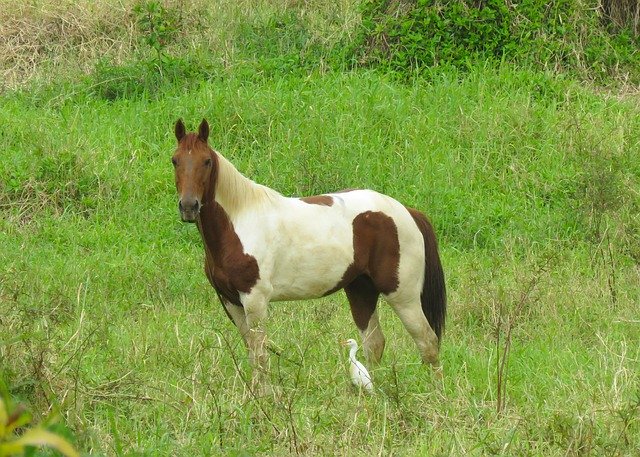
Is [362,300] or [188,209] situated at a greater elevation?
[188,209]

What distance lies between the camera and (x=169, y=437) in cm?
457

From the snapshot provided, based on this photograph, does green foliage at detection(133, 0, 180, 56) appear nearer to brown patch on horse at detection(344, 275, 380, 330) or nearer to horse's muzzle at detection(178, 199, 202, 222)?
brown patch on horse at detection(344, 275, 380, 330)

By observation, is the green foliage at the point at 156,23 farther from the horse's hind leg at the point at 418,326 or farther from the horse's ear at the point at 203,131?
the horse's hind leg at the point at 418,326

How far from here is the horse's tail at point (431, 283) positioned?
6266 mm

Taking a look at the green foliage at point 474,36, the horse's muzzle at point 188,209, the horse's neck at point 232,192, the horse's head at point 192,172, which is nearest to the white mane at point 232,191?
the horse's neck at point 232,192

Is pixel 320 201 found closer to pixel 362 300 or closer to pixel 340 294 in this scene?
pixel 362 300

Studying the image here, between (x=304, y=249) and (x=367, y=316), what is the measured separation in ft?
1.99

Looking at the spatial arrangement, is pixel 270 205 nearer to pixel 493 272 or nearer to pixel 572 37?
pixel 493 272

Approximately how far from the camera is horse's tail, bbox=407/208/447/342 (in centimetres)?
627

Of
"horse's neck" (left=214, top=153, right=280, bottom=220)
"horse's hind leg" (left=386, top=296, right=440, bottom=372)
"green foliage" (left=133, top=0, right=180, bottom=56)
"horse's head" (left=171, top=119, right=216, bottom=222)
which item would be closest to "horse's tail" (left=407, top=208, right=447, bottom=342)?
"horse's hind leg" (left=386, top=296, right=440, bottom=372)

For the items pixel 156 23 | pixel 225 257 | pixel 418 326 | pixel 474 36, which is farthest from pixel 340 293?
pixel 156 23

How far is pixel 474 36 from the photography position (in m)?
10.8

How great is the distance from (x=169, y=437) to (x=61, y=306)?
2.47m

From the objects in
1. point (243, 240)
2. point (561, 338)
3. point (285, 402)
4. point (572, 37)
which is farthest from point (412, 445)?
point (572, 37)
